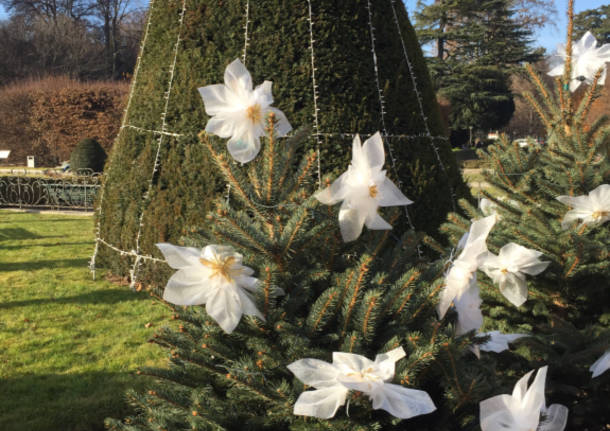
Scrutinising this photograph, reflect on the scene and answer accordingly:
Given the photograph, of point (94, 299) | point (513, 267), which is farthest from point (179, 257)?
point (94, 299)

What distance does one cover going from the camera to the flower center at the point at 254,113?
1.57 m

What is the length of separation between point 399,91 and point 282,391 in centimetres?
347

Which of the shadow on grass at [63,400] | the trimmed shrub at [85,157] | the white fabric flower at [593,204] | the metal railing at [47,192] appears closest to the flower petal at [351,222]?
the white fabric flower at [593,204]

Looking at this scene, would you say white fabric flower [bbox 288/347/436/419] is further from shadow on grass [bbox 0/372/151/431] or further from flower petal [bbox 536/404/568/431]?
shadow on grass [bbox 0/372/151/431]

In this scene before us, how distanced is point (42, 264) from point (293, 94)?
4.65 meters

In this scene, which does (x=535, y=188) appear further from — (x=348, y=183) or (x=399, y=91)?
(x=348, y=183)

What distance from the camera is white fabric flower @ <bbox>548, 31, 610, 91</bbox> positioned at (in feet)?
10.5

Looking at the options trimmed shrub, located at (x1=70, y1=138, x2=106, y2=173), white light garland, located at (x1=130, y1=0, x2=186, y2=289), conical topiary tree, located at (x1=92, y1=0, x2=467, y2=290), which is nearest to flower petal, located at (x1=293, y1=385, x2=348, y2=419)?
conical topiary tree, located at (x1=92, y1=0, x2=467, y2=290)

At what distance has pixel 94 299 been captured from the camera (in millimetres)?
5148

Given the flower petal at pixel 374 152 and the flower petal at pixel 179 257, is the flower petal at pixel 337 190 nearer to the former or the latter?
the flower petal at pixel 374 152

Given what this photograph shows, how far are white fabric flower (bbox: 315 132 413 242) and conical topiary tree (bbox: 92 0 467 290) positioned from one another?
8.21 feet

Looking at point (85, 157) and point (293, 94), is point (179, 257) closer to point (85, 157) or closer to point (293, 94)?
point (293, 94)

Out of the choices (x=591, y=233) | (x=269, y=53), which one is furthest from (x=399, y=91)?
(x=591, y=233)

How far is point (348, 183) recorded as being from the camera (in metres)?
1.42
